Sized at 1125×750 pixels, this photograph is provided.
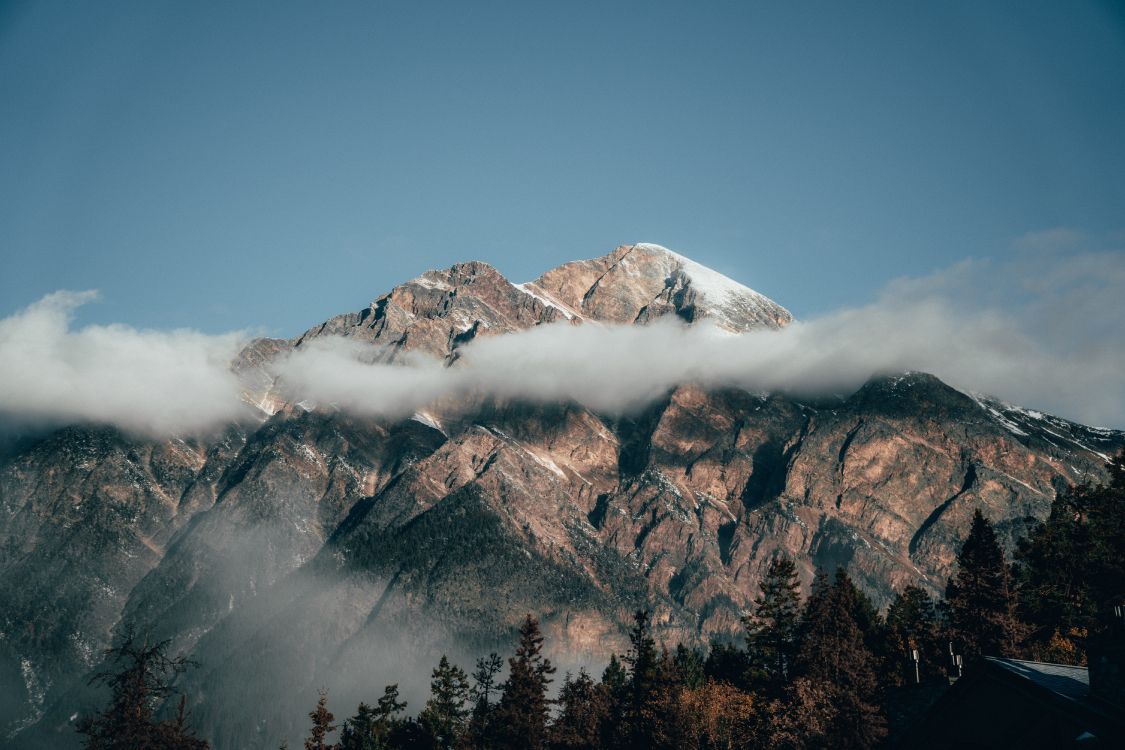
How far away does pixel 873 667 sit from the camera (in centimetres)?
9456

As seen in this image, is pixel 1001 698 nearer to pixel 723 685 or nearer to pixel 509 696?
pixel 509 696

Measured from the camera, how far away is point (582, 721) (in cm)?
9394

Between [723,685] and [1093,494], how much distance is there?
39932 mm

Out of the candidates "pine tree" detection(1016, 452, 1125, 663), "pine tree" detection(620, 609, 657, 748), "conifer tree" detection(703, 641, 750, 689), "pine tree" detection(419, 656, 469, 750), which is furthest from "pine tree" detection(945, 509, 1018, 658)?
"pine tree" detection(419, 656, 469, 750)

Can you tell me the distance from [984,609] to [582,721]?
34.2m

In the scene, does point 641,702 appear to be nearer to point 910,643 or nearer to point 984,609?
point 910,643

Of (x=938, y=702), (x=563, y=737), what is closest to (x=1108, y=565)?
(x=563, y=737)

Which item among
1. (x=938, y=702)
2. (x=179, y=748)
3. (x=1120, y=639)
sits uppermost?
(x=1120, y=639)

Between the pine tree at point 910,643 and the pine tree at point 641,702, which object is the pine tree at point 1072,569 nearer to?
the pine tree at point 910,643

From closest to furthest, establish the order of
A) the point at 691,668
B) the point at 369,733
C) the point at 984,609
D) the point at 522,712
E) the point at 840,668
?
the point at 840,668
the point at 984,609
the point at 522,712
the point at 369,733
the point at 691,668

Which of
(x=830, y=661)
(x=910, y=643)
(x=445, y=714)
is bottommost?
(x=445, y=714)

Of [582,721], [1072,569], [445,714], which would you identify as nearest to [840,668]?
[582,721]

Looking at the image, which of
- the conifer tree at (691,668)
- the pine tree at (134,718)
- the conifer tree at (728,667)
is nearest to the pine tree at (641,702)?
Answer: the conifer tree at (728,667)

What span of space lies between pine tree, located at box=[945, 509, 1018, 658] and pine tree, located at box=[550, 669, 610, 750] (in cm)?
2969
